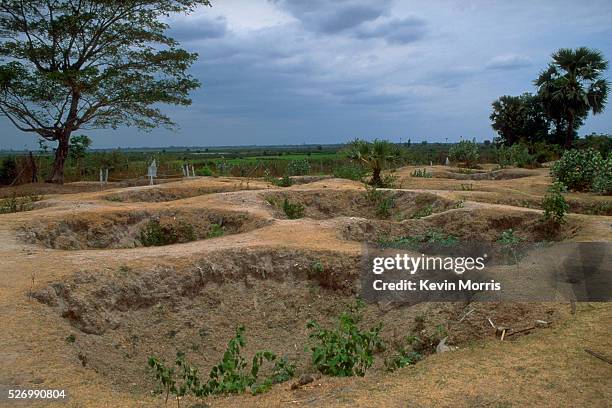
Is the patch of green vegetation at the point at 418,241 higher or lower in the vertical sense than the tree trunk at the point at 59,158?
lower

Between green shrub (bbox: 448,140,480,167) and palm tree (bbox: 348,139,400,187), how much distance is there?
12.1 m

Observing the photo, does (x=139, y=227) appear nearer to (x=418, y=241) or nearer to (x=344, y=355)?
(x=418, y=241)

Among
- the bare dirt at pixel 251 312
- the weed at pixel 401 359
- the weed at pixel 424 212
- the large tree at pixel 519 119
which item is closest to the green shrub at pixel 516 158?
the large tree at pixel 519 119

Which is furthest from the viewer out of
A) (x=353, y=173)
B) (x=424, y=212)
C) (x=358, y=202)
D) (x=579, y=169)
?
(x=353, y=173)

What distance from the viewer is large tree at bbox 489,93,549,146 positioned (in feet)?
97.5

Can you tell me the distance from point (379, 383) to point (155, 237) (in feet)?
18.8

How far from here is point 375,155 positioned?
1338 centimetres

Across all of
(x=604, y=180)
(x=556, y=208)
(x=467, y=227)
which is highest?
(x=604, y=180)

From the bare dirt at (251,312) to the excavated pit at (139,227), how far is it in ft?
0.08

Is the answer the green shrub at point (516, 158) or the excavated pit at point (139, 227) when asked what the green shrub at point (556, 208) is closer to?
the excavated pit at point (139, 227)

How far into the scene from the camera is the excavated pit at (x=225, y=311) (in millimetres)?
4500

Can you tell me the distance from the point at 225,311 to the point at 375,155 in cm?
836

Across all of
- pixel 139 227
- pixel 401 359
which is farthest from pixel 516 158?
pixel 401 359

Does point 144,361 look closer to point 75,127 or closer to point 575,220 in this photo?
point 575,220
